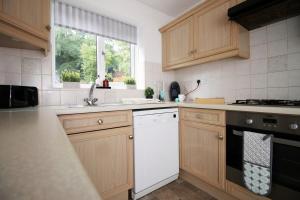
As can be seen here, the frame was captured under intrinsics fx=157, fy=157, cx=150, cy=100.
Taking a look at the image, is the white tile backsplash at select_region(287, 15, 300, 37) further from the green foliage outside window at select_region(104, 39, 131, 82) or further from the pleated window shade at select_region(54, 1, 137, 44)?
the green foliage outside window at select_region(104, 39, 131, 82)

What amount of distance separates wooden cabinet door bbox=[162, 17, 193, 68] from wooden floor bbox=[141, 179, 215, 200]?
5.03ft

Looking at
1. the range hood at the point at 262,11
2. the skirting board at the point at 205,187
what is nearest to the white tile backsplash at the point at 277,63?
the range hood at the point at 262,11

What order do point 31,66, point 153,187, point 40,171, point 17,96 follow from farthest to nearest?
point 153,187, point 31,66, point 17,96, point 40,171

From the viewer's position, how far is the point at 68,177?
21cm

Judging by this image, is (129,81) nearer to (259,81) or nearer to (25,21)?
(25,21)

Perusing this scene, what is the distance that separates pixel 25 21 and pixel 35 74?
1.86ft

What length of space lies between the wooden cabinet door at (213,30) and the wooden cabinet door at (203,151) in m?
0.86

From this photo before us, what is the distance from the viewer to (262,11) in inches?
50.2

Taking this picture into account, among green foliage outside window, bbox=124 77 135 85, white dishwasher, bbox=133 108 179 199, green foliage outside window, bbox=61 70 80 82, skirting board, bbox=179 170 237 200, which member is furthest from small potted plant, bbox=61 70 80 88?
skirting board, bbox=179 170 237 200

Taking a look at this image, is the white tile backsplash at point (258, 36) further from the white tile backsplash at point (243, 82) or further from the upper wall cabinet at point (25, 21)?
the upper wall cabinet at point (25, 21)

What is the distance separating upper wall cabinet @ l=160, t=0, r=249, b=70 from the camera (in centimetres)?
160

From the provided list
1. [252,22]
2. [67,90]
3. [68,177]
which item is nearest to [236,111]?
[252,22]

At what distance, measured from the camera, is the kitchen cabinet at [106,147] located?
4.00ft

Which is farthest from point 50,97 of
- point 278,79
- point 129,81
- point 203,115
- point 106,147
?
point 278,79
